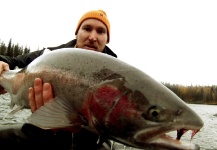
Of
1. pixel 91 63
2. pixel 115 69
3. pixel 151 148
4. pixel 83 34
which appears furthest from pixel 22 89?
pixel 83 34

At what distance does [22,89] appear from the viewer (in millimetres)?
2955

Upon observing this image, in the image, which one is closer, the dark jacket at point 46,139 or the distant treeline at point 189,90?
the dark jacket at point 46,139

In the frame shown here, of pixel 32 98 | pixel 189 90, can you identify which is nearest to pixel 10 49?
pixel 189 90

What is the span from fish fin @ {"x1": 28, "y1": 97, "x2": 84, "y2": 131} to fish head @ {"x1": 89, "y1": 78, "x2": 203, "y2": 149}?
0.17 meters

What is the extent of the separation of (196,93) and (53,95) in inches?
1771

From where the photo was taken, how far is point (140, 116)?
1.87 m

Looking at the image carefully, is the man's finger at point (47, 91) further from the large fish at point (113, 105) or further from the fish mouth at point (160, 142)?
the fish mouth at point (160, 142)

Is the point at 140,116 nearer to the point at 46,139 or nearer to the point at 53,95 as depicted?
the point at 53,95

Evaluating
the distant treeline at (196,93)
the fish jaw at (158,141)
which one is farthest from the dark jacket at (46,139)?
the distant treeline at (196,93)

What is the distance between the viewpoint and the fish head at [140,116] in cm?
179

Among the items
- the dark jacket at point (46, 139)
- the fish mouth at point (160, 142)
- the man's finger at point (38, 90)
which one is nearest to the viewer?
the fish mouth at point (160, 142)

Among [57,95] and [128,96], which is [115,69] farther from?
[57,95]

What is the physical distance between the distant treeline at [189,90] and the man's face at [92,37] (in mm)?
38197

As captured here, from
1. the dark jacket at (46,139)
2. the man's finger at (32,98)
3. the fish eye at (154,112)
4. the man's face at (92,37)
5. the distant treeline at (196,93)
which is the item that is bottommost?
the distant treeline at (196,93)
